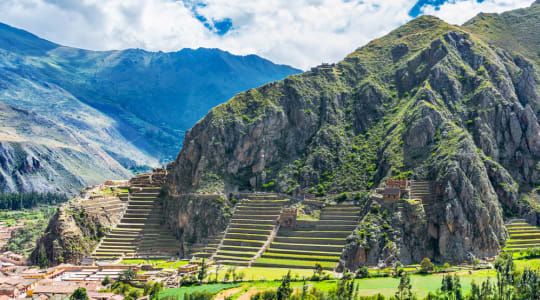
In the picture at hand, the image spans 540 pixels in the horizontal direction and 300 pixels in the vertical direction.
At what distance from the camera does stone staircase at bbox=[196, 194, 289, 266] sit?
11350cm

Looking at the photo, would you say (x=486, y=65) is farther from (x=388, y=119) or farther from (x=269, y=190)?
(x=269, y=190)

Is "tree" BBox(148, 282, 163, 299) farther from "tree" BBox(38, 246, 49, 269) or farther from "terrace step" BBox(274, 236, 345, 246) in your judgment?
"tree" BBox(38, 246, 49, 269)

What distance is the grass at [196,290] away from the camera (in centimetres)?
8881

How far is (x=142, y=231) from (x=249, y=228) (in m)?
34.0

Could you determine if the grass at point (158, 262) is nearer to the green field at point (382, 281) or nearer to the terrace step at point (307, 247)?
the green field at point (382, 281)

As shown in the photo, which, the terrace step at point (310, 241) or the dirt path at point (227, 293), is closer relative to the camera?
the dirt path at point (227, 293)

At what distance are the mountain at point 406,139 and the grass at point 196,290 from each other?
25243 mm

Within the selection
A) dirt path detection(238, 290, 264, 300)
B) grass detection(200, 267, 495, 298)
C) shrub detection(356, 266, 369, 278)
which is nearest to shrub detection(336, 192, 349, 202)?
grass detection(200, 267, 495, 298)

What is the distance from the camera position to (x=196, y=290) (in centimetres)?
8962

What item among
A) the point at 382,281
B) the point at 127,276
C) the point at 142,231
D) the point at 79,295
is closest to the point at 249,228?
the point at 127,276

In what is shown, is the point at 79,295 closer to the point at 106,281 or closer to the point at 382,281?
the point at 106,281

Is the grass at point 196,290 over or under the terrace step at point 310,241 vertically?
under

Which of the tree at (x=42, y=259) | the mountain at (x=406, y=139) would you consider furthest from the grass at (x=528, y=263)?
the tree at (x=42, y=259)

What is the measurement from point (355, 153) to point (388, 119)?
1592 centimetres
